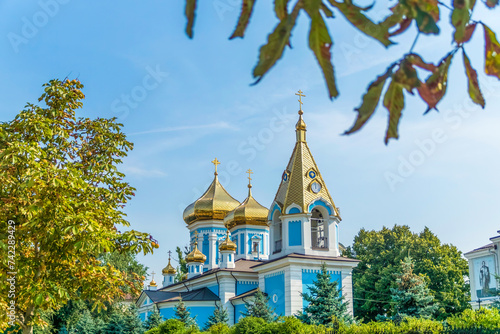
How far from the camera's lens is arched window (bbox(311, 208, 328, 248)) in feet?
77.6

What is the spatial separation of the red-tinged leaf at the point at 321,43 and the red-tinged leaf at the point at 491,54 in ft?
1.99

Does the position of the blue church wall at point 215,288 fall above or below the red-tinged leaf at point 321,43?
above

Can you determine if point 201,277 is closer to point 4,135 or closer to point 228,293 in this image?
point 228,293

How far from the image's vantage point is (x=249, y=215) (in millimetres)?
30562

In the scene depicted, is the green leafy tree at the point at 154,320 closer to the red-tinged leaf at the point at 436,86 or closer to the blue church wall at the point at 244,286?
the blue church wall at the point at 244,286

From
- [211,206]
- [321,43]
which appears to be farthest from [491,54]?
[211,206]

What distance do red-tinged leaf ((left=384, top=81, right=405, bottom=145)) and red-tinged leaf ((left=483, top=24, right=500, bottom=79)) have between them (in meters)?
0.47

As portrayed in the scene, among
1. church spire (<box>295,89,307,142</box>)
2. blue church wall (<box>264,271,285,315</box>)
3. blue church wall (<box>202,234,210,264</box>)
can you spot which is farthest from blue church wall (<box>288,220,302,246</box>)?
blue church wall (<box>202,234,210,264</box>)

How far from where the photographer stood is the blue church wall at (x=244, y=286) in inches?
1045

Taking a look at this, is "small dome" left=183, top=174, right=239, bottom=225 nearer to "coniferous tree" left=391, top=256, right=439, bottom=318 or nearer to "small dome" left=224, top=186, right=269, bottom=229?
"small dome" left=224, top=186, right=269, bottom=229

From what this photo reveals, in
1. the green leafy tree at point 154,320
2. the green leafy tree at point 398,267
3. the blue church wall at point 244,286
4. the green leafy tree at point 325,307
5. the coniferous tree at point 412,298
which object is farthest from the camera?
the green leafy tree at point 398,267

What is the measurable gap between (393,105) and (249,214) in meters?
29.3

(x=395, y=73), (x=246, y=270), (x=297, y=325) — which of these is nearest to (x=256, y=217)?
(x=246, y=270)

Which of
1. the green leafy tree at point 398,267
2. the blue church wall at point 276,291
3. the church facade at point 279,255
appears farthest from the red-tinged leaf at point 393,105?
the green leafy tree at point 398,267
